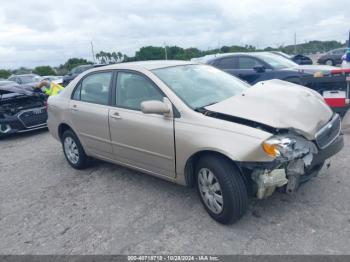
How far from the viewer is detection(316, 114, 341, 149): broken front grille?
300 cm

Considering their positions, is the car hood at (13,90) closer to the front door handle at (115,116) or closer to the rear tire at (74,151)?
the rear tire at (74,151)

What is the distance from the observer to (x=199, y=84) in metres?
3.72

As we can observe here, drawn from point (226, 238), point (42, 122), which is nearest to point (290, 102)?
point (226, 238)

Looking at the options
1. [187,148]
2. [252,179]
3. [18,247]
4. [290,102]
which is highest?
[290,102]

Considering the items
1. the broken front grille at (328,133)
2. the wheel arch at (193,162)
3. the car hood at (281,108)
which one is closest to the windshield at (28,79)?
the wheel arch at (193,162)

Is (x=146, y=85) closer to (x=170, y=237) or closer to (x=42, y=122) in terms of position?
(x=170, y=237)

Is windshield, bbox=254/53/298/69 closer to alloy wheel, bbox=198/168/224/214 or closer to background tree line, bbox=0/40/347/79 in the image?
alloy wheel, bbox=198/168/224/214

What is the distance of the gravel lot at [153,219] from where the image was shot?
9.07 feet

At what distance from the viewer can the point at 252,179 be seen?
9.36ft

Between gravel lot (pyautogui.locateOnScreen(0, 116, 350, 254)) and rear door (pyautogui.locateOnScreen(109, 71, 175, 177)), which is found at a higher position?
rear door (pyautogui.locateOnScreen(109, 71, 175, 177))

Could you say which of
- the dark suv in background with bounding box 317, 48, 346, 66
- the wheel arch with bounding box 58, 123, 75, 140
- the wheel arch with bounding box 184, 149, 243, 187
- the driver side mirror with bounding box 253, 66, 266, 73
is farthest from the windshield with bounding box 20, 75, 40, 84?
the dark suv in background with bounding box 317, 48, 346, 66

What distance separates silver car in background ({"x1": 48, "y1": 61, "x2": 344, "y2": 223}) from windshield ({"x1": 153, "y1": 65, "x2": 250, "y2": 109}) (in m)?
Result: 0.01

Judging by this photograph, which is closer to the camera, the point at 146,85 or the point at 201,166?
the point at 201,166

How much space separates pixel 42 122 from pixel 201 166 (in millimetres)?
6166
